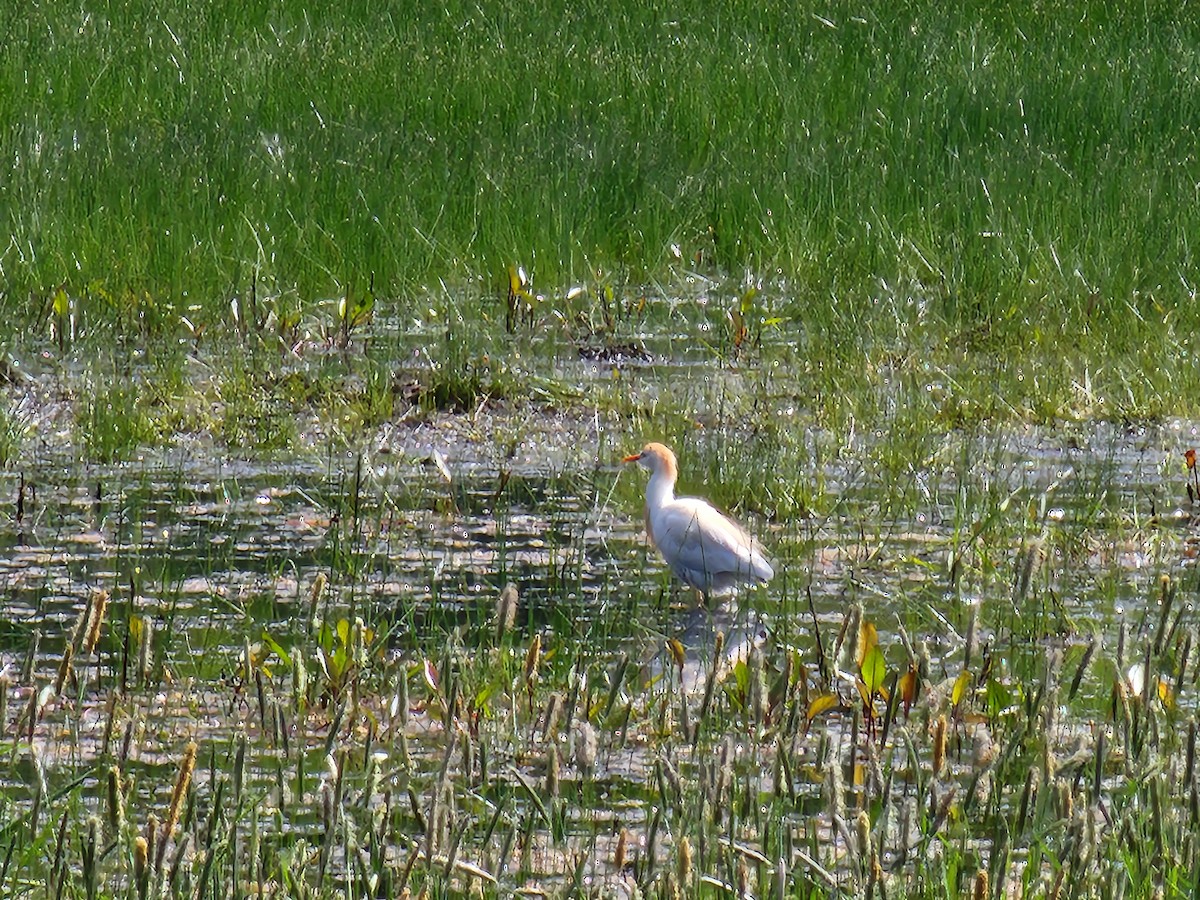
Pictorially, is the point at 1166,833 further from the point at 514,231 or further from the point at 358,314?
the point at 514,231

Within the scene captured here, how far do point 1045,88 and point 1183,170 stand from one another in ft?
6.59

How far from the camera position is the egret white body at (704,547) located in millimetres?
5188

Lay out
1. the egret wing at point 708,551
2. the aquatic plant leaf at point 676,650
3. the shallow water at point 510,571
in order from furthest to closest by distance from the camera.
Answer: the egret wing at point 708,551, the aquatic plant leaf at point 676,650, the shallow water at point 510,571

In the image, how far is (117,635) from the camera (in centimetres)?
453

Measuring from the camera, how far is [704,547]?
17.0 feet

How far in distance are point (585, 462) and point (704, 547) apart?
150 centimetres

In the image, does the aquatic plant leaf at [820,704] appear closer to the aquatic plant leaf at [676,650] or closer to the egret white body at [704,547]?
the aquatic plant leaf at [676,650]

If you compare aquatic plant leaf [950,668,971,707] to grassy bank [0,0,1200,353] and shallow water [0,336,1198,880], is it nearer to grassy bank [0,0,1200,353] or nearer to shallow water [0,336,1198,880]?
shallow water [0,336,1198,880]

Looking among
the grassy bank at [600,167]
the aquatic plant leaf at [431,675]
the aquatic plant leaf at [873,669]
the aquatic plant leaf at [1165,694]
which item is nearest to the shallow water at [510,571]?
the aquatic plant leaf at [431,675]

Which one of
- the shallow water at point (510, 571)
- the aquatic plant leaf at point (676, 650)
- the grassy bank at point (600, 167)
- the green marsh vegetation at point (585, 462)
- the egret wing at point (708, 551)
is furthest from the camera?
the grassy bank at point (600, 167)

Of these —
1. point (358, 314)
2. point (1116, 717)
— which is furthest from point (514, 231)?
point (1116, 717)

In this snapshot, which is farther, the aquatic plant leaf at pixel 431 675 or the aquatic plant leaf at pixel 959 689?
the aquatic plant leaf at pixel 431 675

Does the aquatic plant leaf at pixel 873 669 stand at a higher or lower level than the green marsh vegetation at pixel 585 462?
higher

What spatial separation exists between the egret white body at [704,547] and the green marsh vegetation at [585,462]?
0.10 metres
